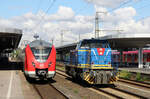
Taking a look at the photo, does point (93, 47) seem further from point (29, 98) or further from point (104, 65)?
point (29, 98)

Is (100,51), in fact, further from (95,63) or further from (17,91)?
(17,91)

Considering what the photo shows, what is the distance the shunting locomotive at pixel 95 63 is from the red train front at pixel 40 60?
6.04 ft

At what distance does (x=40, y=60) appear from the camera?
1400 cm

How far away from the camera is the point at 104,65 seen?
43.3ft

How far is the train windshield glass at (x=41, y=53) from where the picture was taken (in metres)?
14.1

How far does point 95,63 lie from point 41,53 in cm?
385

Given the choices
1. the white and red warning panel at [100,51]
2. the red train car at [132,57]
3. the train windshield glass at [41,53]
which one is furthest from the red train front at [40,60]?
the red train car at [132,57]

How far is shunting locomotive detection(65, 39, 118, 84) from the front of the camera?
12.7m

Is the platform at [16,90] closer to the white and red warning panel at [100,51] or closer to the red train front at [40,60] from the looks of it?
the red train front at [40,60]

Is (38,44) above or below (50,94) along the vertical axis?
above

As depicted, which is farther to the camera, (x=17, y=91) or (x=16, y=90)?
(x=16, y=90)

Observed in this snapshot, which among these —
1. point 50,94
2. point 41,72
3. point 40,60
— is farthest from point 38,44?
point 50,94

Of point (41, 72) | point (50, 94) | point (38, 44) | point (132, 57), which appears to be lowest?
point (50, 94)

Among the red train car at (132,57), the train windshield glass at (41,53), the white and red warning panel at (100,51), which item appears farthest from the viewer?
the red train car at (132,57)
